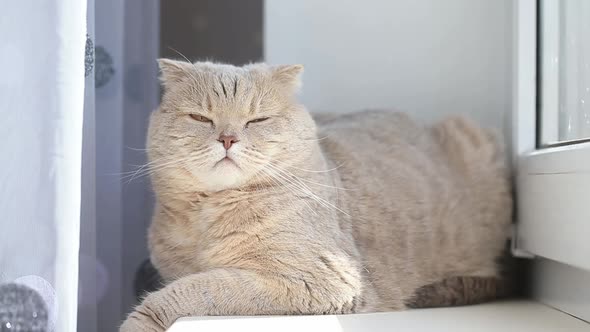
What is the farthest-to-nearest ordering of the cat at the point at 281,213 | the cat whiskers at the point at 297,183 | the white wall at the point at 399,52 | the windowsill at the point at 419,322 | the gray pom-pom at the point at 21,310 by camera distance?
1. the white wall at the point at 399,52
2. the cat whiskers at the point at 297,183
3. the cat at the point at 281,213
4. the windowsill at the point at 419,322
5. the gray pom-pom at the point at 21,310

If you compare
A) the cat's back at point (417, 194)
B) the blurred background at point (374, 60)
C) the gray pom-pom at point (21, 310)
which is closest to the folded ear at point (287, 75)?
the cat's back at point (417, 194)

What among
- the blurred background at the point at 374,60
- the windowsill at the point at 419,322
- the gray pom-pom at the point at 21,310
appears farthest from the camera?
the blurred background at the point at 374,60

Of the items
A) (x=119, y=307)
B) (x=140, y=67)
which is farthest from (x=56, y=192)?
(x=140, y=67)

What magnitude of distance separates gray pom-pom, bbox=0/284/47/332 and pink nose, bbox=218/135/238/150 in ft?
1.81

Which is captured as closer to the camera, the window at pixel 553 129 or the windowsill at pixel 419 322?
the windowsill at pixel 419 322

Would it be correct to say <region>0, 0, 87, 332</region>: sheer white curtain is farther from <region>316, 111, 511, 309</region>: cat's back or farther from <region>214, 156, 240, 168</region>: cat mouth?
<region>316, 111, 511, 309</region>: cat's back

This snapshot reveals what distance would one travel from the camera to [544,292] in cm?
173

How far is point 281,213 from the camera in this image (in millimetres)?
1498

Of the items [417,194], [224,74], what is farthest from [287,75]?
[417,194]

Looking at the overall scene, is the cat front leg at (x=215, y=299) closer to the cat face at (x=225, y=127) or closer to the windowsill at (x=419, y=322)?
the windowsill at (x=419, y=322)

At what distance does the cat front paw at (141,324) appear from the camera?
1.34 metres

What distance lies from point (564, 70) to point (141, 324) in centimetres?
116

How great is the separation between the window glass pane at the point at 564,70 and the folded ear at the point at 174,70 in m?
0.89

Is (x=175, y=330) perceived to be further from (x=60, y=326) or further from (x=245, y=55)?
(x=245, y=55)
